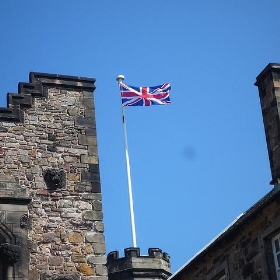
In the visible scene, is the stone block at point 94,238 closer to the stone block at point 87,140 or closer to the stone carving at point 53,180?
the stone carving at point 53,180

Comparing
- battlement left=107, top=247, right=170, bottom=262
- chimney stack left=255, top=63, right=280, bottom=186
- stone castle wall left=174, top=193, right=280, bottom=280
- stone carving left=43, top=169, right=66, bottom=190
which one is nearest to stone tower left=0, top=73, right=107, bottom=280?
stone carving left=43, top=169, right=66, bottom=190

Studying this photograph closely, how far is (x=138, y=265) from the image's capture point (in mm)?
26047

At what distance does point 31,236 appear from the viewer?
49.2ft

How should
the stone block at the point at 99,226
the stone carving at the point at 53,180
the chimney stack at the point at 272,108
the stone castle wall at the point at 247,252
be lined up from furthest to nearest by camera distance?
the stone carving at the point at 53,180, the stone block at the point at 99,226, the chimney stack at the point at 272,108, the stone castle wall at the point at 247,252

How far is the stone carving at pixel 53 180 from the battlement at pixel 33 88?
122cm

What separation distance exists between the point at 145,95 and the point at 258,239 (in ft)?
31.6

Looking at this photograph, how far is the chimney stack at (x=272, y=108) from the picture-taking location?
1538 cm

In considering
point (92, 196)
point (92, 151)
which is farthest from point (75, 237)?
point (92, 151)

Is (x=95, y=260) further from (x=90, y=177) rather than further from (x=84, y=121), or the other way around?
(x=84, y=121)

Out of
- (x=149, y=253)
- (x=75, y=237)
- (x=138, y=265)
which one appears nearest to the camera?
(x=75, y=237)

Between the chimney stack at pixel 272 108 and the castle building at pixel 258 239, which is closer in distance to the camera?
the castle building at pixel 258 239

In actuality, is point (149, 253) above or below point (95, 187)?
above

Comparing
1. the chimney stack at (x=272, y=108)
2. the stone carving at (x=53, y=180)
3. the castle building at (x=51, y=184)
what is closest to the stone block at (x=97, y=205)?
the castle building at (x=51, y=184)

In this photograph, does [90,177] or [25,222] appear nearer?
[25,222]
